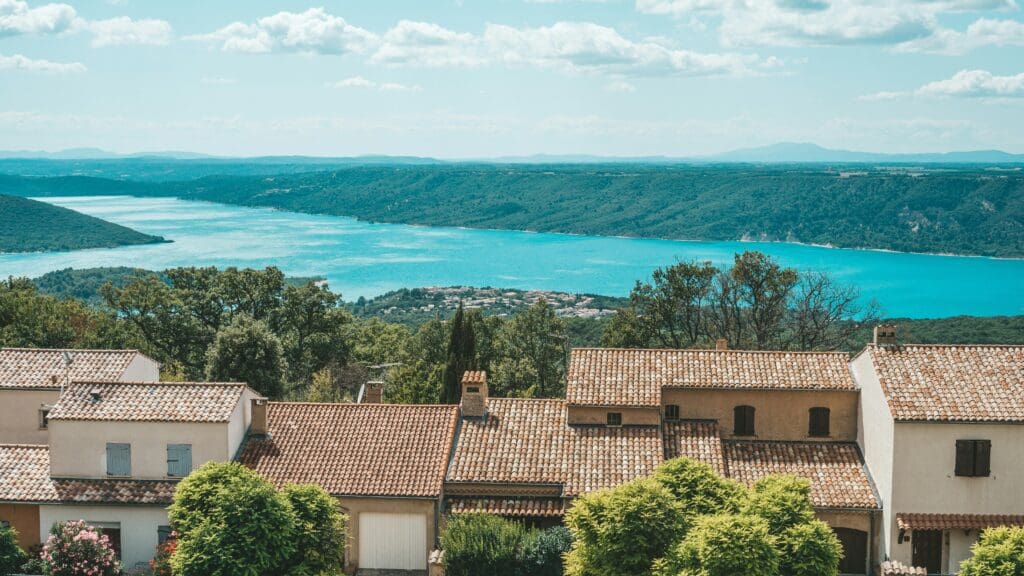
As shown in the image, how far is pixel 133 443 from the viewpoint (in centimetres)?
2466

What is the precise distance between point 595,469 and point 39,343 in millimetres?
29693

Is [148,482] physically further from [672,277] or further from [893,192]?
[893,192]

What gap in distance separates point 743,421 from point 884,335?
163 inches

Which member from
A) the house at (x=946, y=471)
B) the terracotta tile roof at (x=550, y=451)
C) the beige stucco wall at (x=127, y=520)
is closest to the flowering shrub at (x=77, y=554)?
the beige stucco wall at (x=127, y=520)

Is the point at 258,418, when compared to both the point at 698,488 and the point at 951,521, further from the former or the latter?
the point at 951,521

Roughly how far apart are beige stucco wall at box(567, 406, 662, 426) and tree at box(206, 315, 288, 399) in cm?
1779

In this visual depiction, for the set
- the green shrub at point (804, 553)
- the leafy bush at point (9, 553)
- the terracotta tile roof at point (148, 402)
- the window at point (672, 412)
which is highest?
Answer: the terracotta tile roof at point (148, 402)

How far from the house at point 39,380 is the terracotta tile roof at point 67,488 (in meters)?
3.13

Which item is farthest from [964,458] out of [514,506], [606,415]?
[514,506]

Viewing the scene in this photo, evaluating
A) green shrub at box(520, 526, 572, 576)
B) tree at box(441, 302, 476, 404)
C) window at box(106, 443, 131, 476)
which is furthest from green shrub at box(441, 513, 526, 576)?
tree at box(441, 302, 476, 404)

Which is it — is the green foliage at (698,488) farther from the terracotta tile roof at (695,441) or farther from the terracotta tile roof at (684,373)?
the terracotta tile roof at (684,373)

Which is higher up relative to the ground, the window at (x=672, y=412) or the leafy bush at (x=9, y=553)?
the window at (x=672, y=412)

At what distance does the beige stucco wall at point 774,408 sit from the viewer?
26.2m

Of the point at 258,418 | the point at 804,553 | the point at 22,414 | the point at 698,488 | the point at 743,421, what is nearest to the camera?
the point at 804,553
